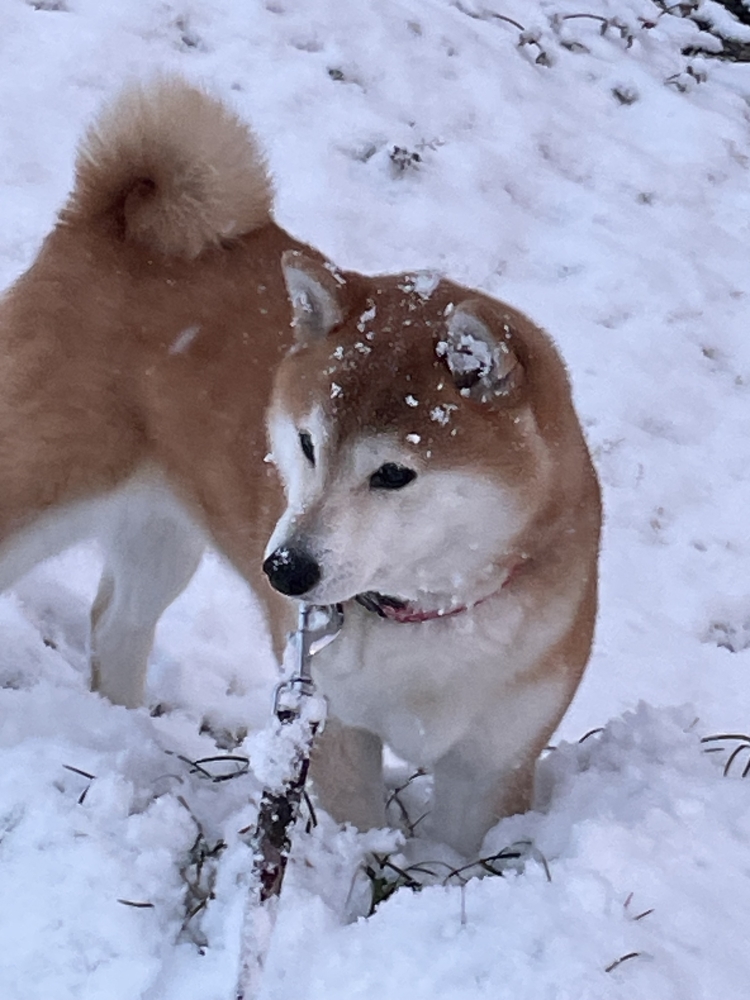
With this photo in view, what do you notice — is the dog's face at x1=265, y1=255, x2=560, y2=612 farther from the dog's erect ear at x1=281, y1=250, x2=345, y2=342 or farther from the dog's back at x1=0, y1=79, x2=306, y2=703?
the dog's back at x1=0, y1=79, x2=306, y2=703

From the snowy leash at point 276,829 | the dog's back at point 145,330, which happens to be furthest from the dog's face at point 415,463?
the dog's back at point 145,330

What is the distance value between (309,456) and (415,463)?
7.9 inches

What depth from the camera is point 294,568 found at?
1.62m

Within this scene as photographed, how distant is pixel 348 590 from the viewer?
66.0 inches

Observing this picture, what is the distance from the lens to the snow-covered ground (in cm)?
164

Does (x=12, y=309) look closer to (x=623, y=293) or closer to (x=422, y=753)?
(x=422, y=753)

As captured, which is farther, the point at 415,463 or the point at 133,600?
the point at 133,600

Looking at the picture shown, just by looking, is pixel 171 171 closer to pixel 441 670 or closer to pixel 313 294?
pixel 313 294

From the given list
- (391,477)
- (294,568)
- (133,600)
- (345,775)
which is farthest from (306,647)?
(133,600)

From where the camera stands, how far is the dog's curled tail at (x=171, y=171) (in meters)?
2.30

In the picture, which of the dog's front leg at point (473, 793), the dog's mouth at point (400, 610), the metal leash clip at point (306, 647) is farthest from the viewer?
the dog's front leg at point (473, 793)

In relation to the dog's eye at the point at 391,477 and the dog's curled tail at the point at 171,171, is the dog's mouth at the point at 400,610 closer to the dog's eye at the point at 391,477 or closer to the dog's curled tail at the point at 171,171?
the dog's eye at the point at 391,477

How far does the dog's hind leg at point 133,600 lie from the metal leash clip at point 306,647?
88 centimetres

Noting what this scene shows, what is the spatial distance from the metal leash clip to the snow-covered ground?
0.56 ft
